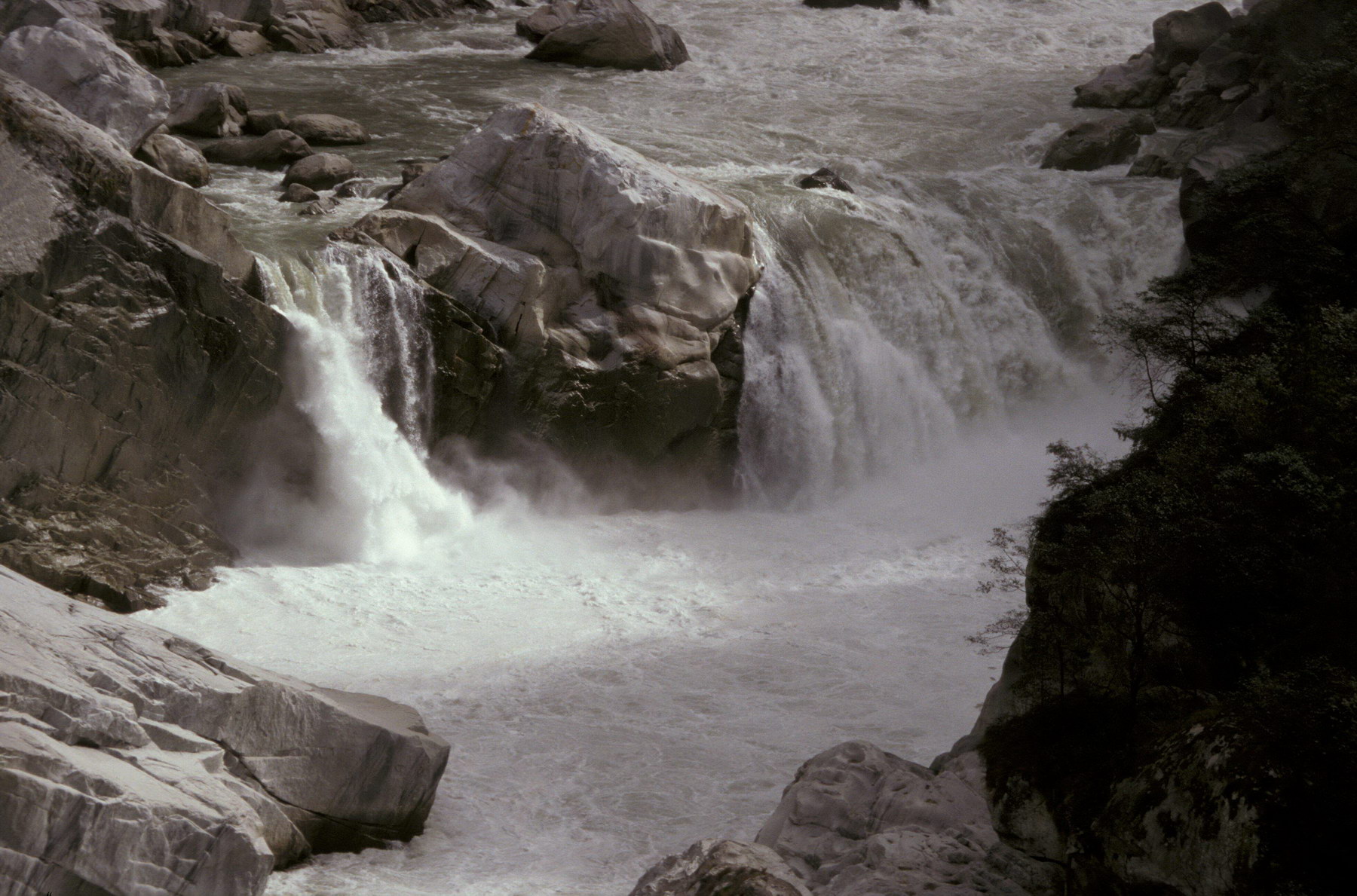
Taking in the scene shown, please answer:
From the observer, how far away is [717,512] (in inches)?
981

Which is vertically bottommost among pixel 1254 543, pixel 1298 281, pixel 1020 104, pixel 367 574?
pixel 367 574

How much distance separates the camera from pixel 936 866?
11.5 metres

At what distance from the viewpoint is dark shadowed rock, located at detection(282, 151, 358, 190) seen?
995 inches

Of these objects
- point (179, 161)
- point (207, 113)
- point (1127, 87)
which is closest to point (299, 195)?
point (179, 161)

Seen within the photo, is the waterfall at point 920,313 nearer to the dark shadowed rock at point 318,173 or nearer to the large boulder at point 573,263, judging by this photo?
Answer: the large boulder at point 573,263

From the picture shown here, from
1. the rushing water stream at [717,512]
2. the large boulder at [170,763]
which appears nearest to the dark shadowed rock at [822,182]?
the rushing water stream at [717,512]

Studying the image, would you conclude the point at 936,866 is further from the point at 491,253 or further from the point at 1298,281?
the point at 491,253

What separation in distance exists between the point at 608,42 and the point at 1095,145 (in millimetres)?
14095

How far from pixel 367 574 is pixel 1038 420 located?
15105mm

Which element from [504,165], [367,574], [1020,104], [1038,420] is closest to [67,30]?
[504,165]

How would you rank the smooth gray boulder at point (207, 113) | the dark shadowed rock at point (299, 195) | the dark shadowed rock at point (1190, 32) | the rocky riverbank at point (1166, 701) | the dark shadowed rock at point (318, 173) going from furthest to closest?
the dark shadowed rock at point (1190, 32)
the smooth gray boulder at point (207, 113)
the dark shadowed rock at point (318, 173)
the dark shadowed rock at point (299, 195)
the rocky riverbank at point (1166, 701)

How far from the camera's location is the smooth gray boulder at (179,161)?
78.0ft

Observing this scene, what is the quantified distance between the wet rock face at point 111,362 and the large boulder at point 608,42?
20633 millimetres

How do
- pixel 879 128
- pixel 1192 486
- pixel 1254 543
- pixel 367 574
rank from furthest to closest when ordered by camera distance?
pixel 879 128 → pixel 367 574 → pixel 1192 486 → pixel 1254 543
